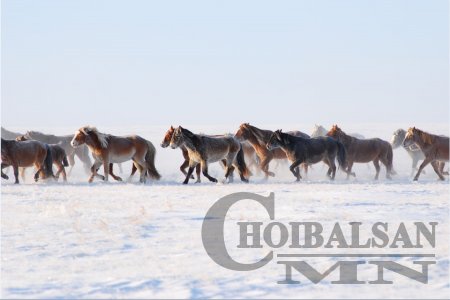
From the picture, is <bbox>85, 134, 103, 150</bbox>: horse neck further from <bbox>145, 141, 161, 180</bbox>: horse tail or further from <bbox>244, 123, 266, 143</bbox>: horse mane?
<bbox>244, 123, 266, 143</bbox>: horse mane

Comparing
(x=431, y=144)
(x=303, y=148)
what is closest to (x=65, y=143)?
A: (x=303, y=148)

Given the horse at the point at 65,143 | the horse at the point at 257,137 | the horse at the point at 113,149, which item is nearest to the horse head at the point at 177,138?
the horse at the point at 113,149

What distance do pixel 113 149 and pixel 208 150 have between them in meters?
2.57

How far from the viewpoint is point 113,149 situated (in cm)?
1825

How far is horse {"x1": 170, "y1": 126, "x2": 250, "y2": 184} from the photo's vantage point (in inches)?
680

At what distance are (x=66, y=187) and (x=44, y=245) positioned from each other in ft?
26.7

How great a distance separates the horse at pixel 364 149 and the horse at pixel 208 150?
424cm

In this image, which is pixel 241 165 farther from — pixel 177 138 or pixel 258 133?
pixel 177 138

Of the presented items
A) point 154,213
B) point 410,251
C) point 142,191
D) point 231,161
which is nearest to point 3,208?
point 154,213

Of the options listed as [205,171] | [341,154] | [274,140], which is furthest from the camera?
[341,154]

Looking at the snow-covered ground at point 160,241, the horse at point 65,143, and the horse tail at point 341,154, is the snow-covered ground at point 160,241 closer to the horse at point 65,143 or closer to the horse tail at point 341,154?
the horse tail at point 341,154

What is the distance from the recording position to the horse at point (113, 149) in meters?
17.9

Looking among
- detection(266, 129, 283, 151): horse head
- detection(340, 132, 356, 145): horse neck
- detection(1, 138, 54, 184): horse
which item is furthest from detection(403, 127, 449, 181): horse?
detection(1, 138, 54, 184): horse

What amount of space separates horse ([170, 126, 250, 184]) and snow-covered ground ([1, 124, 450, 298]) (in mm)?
2673
